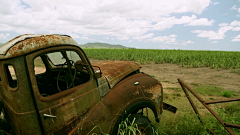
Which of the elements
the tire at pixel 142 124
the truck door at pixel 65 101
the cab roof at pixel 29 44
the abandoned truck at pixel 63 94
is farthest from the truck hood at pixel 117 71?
the cab roof at pixel 29 44

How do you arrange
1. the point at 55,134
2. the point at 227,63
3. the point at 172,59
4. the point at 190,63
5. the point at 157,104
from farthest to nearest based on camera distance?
the point at 172,59, the point at 190,63, the point at 227,63, the point at 157,104, the point at 55,134

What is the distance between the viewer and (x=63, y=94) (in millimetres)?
2549

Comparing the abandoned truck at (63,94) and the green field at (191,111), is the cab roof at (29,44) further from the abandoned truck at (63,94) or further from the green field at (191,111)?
the green field at (191,111)

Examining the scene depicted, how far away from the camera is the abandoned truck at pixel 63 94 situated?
2.27 m

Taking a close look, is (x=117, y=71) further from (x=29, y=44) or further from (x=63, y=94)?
(x=29, y=44)

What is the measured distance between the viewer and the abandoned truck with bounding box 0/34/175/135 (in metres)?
2.27

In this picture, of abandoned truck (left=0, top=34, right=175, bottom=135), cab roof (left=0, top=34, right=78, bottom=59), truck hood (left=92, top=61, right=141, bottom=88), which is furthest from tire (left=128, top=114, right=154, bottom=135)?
cab roof (left=0, top=34, right=78, bottom=59)

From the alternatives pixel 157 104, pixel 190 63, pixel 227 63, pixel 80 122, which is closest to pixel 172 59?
pixel 190 63

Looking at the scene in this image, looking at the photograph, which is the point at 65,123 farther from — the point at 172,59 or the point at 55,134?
the point at 172,59

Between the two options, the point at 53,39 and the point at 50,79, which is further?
the point at 50,79

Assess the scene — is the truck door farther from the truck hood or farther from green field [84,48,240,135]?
green field [84,48,240,135]

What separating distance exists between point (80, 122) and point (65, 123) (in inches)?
9.3

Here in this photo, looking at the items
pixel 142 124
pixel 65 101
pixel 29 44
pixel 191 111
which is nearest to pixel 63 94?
pixel 65 101

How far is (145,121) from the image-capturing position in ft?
10.5
